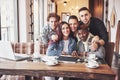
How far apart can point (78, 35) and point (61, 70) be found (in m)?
0.78

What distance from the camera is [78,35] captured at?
267 cm

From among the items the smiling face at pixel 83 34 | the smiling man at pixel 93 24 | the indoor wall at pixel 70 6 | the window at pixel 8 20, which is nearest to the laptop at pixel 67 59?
the smiling face at pixel 83 34

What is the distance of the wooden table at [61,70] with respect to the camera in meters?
1.93

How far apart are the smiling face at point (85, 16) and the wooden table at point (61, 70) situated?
0.63m

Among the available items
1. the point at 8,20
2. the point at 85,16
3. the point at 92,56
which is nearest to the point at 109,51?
the point at 92,56

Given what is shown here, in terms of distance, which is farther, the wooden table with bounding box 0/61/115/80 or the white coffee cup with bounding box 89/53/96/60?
the white coffee cup with bounding box 89/53/96/60

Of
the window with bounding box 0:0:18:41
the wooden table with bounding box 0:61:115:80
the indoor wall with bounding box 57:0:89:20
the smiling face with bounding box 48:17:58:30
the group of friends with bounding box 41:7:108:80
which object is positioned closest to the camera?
the wooden table with bounding box 0:61:115:80

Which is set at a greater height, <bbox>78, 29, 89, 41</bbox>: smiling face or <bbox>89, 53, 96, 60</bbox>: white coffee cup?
<bbox>78, 29, 89, 41</bbox>: smiling face

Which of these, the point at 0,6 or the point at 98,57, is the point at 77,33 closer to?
the point at 98,57

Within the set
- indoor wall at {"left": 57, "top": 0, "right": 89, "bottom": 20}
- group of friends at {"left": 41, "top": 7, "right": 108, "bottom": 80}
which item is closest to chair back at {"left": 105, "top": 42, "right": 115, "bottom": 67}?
group of friends at {"left": 41, "top": 7, "right": 108, "bottom": 80}

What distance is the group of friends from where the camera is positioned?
2588 millimetres

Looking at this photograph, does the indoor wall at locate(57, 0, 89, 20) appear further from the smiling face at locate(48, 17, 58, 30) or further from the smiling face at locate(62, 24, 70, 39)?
the smiling face at locate(62, 24, 70, 39)

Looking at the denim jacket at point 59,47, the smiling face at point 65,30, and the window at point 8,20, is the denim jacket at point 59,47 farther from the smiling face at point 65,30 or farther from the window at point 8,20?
the window at point 8,20

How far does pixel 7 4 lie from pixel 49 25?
6.16 ft
